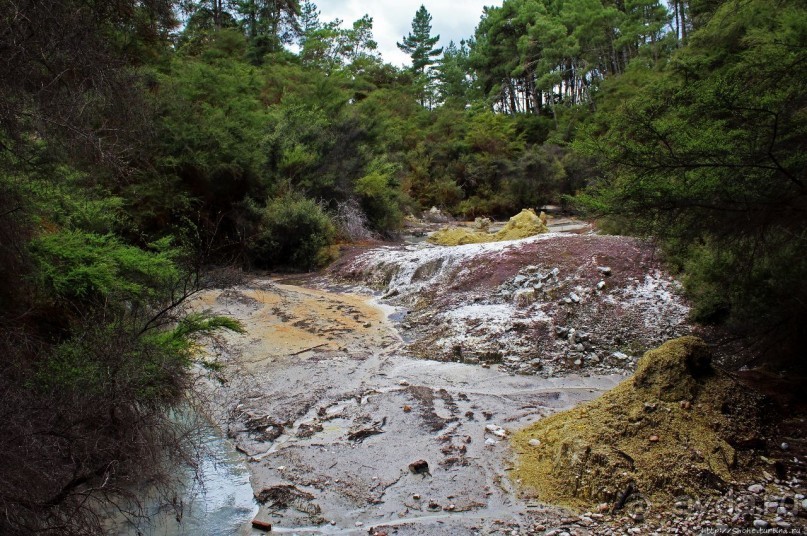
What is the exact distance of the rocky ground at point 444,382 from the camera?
4.52 metres

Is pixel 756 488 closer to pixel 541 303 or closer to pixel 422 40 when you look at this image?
pixel 541 303

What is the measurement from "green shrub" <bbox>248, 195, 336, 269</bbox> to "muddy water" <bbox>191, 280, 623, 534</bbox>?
6.45 metres

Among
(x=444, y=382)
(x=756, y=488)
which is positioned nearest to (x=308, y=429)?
(x=444, y=382)

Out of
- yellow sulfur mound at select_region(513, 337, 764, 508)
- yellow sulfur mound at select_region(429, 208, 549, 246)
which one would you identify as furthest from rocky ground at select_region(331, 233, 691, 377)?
yellow sulfur mound at select_region(429, 208, 549, 246)

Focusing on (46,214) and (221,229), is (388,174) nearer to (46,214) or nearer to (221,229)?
(221,229)

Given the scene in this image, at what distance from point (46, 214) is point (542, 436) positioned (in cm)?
621

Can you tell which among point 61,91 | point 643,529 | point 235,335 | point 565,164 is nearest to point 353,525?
point 643,529

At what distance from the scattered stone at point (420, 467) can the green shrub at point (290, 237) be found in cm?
1225

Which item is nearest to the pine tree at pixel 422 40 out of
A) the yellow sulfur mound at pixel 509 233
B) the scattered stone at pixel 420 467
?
the yellow sulfur mound at pixel 509 233

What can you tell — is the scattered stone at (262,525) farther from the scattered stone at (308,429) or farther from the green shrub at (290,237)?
the green shrub at (290,237)

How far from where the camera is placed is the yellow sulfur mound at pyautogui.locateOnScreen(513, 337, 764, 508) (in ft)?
15.1

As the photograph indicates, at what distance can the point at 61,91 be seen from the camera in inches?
150

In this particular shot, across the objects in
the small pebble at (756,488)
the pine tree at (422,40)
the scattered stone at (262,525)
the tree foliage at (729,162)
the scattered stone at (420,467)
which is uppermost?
the pine tree at (422,40)

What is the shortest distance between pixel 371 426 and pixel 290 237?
11.5m
